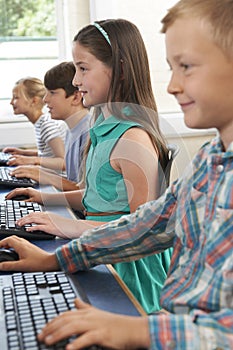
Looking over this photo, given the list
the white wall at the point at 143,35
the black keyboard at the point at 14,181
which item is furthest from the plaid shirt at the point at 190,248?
the white wall at the point at 143,35

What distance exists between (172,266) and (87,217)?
0.66 meters

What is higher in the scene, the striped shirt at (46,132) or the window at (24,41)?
the window at (24,41)

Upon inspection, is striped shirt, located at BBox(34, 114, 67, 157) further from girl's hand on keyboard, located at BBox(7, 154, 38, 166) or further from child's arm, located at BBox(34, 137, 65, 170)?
girl's hand on keyboard, located at BBox(7, 154, 38, 166)

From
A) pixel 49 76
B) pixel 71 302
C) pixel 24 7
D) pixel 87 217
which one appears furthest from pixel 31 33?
pixel 71 302

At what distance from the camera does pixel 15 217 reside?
1.52 m

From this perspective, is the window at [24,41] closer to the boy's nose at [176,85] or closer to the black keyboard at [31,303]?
the black keyboard at [31,303]

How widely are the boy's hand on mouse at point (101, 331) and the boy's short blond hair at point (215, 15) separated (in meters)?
0.41

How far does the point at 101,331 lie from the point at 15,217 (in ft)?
2.67

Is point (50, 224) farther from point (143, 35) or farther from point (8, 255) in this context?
point (143, 35)

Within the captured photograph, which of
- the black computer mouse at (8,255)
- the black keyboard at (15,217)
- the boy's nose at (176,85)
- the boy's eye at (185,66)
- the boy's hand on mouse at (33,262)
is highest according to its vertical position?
the boy's eye at (185,66)

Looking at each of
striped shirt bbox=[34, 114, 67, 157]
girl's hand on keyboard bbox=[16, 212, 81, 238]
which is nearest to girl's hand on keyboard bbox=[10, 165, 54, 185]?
striped shirt bbox=[34, 114, 67, 157]

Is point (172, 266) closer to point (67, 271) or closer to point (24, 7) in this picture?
point (67, 271)

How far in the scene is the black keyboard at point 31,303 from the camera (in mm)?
800

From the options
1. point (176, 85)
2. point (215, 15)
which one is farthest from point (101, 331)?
point (215, 15)
